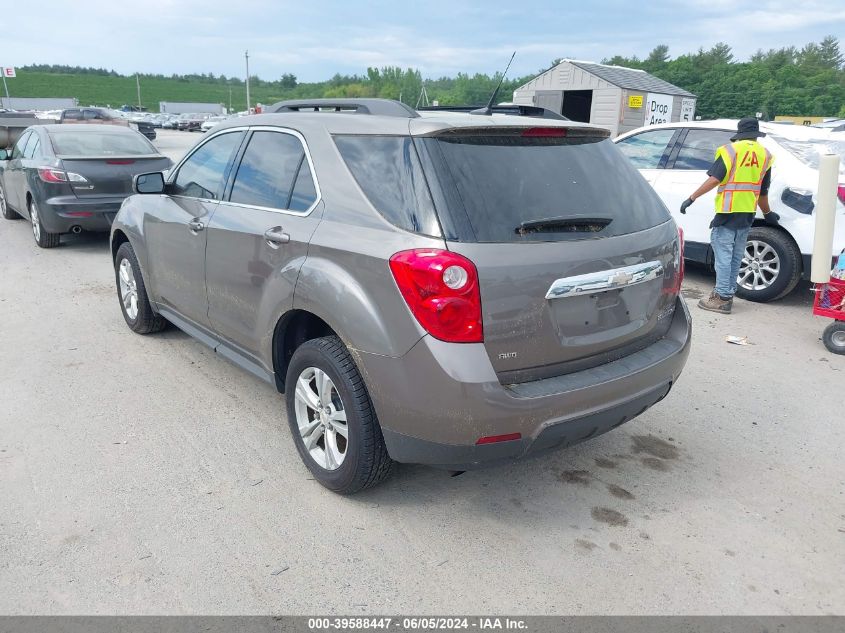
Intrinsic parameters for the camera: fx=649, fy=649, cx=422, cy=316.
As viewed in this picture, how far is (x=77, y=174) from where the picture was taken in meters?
8.23

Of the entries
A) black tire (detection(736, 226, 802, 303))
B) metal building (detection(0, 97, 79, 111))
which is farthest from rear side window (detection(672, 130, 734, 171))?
metal building (detection(0, 97, 79, 111))

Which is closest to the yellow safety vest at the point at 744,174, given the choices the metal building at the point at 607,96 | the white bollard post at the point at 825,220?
the white bollard post at the point at 825,220

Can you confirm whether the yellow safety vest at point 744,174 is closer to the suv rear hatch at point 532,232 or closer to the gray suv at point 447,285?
the gray suv at point 447,285

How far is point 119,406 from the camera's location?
418 centimetres

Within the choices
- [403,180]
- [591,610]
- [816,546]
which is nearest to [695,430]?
[816,546]

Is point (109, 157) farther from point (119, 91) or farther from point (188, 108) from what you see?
point (119, 91)

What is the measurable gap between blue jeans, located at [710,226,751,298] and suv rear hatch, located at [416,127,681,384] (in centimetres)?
349

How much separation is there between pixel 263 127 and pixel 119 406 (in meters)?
2.01

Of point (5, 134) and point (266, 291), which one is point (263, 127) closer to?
point (266, 291)

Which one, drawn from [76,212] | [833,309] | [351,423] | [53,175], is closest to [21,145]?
[53,175]

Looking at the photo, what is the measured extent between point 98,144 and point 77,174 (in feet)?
2.56

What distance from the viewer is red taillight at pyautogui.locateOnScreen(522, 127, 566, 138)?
3008 millimetres

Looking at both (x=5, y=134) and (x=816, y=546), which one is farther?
(x=5, y=134)

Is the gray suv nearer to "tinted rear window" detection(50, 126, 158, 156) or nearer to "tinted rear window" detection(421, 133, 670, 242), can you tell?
"tinted rear window" detection(421, 133, 670, 242)
